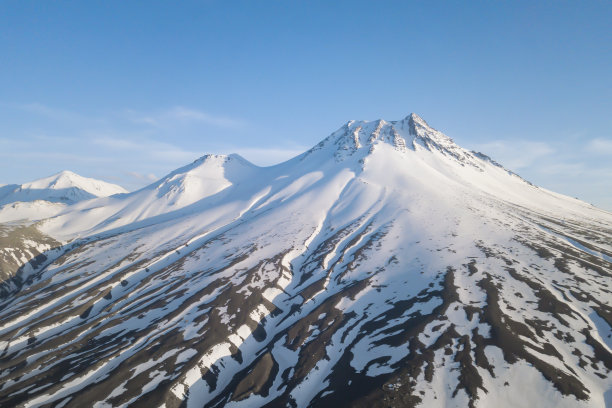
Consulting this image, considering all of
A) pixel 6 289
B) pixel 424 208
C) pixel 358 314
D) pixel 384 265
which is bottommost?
pixel 6 289

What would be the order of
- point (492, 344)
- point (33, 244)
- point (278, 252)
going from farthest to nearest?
point (33, 244) < point (278, 252) < point (492, 344)

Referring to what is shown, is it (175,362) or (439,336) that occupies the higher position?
(439,336)

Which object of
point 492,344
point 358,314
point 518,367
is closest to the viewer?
point 518,367

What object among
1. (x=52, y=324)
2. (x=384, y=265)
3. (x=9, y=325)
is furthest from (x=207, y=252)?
(x=384, y=265)

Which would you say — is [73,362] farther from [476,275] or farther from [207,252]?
[476,275]

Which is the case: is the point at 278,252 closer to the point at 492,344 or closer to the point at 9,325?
the point at 492,344

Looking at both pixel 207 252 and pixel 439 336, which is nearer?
pixel 439 336

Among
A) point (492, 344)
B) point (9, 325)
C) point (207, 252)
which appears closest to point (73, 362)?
point (9, 325)
